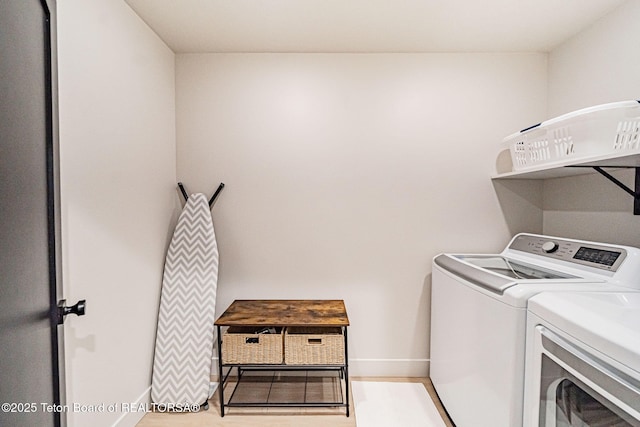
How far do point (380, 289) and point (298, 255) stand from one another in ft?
2.03

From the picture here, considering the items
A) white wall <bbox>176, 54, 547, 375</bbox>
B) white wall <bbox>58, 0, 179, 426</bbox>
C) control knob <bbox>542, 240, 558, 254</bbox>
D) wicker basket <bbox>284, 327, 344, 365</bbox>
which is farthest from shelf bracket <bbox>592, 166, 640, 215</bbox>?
white wall <bbox>58, 0, 179, 426</bbox>

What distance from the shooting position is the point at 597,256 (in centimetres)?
168

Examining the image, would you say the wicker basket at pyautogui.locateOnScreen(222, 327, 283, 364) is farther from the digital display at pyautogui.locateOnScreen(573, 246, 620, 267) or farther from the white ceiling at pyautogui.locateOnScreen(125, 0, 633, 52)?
the white ceiling at pyautogui.locateOnScreen(125, 0, 633, 52)

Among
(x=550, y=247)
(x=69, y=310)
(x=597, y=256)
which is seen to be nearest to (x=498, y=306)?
(x=597, y=256)

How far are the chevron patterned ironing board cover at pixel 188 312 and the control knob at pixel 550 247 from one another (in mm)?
1992

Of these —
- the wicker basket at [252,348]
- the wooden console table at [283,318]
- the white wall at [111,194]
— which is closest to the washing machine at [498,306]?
the wooden console table at [283,318]

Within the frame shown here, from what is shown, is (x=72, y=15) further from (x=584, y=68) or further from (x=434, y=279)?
(x=584, y=68)

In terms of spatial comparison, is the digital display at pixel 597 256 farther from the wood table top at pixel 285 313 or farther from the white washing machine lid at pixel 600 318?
the wood table top at pixel 285 313

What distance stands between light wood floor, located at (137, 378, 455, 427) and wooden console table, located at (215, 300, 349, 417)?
4cm

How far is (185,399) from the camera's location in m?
2.14

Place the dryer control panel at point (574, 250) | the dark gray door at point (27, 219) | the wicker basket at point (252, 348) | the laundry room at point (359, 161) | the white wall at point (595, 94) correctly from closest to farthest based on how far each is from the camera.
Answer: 1. the dark gray door at point (27, 219)
2. the dryer control panel at point (574, 250)
3. the white wall at point (595, 94)
4. the wicker basket at point (252, 348)
5. the laundry room at point (359, 161)

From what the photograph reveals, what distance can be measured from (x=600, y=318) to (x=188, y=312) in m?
2.08

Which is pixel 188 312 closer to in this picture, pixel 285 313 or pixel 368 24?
pixel 285 313

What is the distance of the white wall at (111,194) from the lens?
4.73 ft
